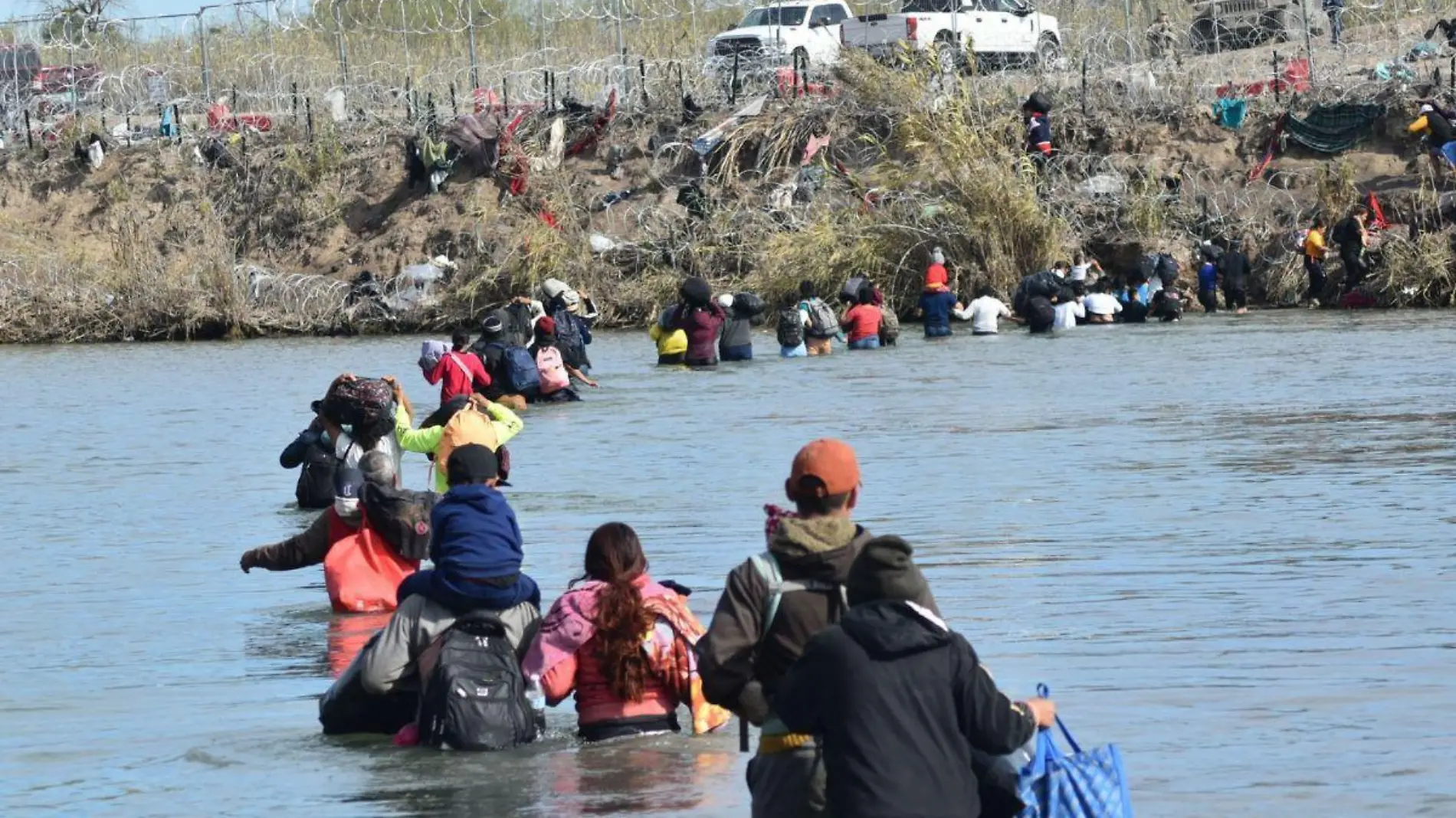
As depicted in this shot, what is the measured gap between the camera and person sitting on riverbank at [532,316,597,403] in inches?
941

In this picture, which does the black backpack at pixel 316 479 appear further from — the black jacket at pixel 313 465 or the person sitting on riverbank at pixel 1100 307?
the person sitting on riverbank at pixel 1100 307

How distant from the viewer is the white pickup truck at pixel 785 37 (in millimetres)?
45969

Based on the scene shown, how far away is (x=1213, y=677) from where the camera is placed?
940cm

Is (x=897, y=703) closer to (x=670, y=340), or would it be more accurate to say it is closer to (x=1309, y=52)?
(x=670, y=340)

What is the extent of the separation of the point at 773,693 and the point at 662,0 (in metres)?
43.5

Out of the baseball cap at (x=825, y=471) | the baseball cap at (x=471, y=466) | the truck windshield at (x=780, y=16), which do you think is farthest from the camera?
the truck windshield at (x=780, y=16)

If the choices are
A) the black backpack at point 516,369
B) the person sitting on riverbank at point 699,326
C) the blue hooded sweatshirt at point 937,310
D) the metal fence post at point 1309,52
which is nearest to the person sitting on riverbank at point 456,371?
the black backpack at point 516,369

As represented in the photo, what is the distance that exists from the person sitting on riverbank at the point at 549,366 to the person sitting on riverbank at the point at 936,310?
995 cm

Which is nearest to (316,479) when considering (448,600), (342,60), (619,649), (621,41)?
(448,600)

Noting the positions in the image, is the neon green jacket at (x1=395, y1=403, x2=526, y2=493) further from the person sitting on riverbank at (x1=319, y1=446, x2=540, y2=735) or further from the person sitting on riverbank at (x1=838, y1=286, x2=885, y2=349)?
the person sitting on riverbank at (x1=838, y1=286, x2=885, y2=349)

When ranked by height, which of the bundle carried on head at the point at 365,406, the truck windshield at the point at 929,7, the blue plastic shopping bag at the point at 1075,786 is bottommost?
the blue plastic shopping bag at the point at 1075,786

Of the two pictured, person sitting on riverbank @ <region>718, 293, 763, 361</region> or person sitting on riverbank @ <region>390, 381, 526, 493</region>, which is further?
person sitting on riverbank @ <region>718, 293, 763, 361</region>

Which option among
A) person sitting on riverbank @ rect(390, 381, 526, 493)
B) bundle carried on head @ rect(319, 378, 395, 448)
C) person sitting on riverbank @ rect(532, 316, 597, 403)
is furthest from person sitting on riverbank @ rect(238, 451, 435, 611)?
person sitting on riverbank @ rect(532, 316, 597, 403)

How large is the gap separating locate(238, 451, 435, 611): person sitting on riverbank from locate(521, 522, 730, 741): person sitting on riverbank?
6.95ft
